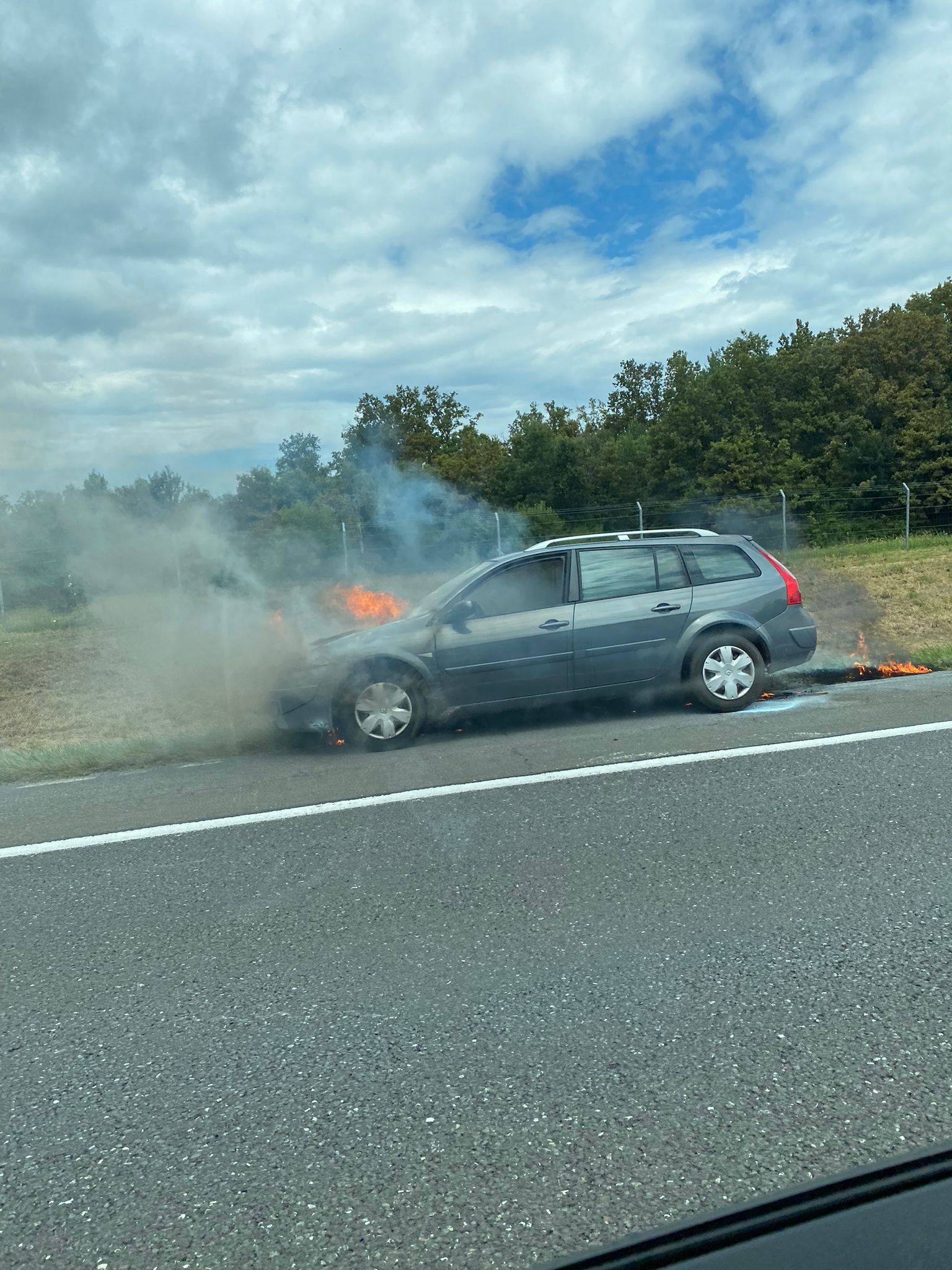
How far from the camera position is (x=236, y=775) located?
677 cm

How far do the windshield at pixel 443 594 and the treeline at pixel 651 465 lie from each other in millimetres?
7070

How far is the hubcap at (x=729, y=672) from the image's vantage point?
305 inches

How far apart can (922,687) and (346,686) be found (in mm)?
4615

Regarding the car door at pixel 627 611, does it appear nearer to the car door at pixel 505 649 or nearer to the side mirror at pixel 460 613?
the car door at pixel 505 649

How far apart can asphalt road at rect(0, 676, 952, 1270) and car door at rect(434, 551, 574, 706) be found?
7.02ft

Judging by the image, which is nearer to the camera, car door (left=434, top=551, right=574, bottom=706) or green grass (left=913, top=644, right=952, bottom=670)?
car door (left=434, top=551, right=574, bottom=706)

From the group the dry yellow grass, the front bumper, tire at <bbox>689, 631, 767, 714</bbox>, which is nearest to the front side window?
tire at <bbox>689, 631, 767, 714</bbox>

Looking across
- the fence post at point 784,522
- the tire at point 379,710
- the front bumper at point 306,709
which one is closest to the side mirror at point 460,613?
the tire at point 379,710

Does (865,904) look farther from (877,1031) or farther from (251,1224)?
(251,1224)

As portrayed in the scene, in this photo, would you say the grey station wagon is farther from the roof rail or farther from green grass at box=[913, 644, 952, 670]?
green grass at box=[913, 644, 952, 670]

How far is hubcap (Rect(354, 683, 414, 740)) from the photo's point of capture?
7426 mm

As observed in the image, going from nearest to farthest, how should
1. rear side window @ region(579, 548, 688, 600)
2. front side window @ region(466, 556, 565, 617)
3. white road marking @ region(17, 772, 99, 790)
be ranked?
white road marking @ region(17, 772, 99, 790) < front side window @ region(466, 556, 565, 617) < rear side window @ region(579, 548, 688, 600)

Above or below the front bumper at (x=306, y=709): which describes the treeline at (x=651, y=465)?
above

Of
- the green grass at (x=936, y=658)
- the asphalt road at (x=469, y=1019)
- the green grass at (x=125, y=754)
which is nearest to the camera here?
the asphalt road at (x=469, y=1019)
